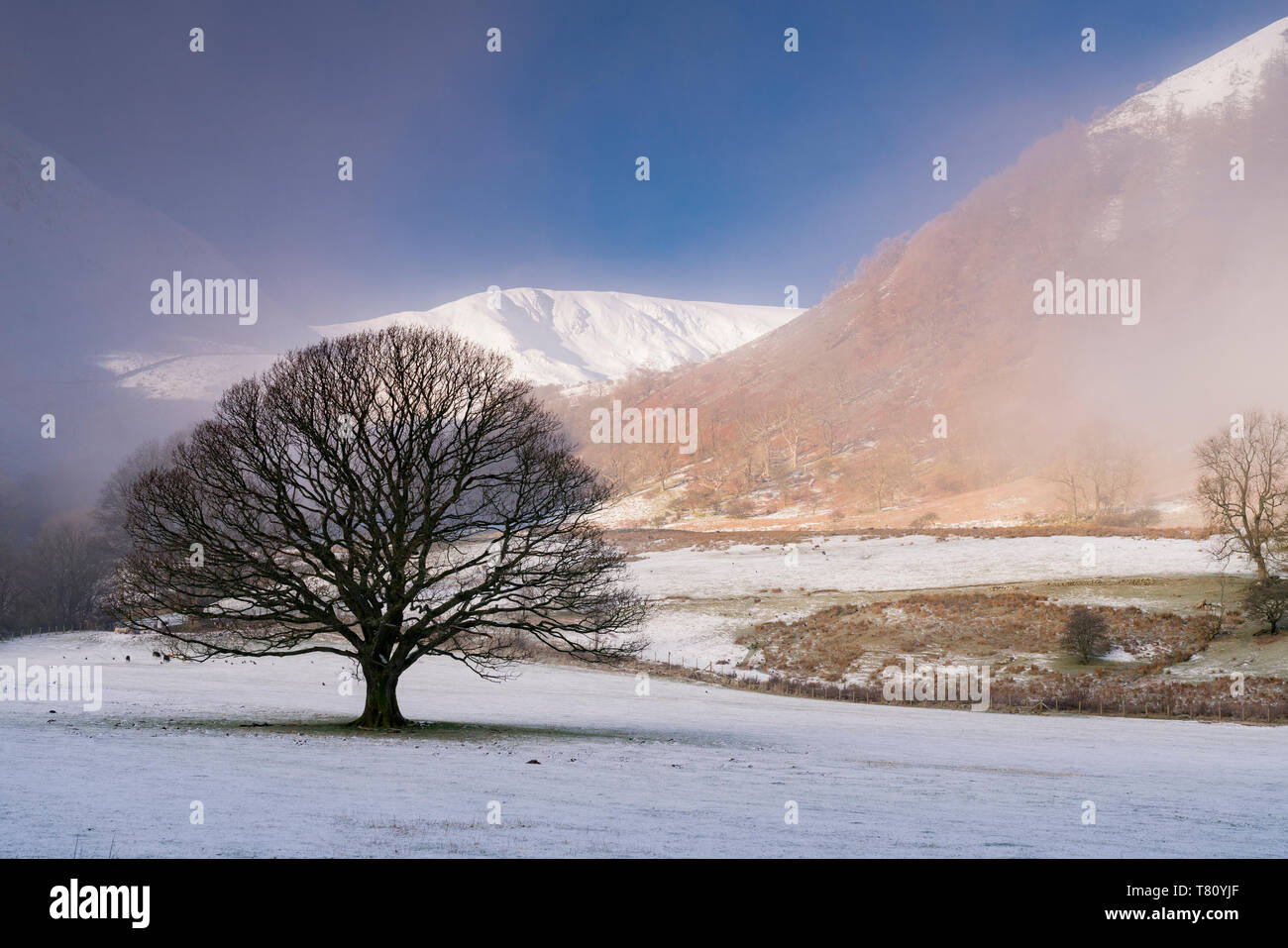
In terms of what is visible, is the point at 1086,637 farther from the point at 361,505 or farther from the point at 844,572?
the point at 361,505

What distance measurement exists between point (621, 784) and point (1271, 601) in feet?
176

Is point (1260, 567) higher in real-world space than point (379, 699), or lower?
higher

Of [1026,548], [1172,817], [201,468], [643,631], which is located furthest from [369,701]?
[1026,548]

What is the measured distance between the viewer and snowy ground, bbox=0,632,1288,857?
12.8m

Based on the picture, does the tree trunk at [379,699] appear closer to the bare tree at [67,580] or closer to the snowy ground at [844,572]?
the snowy ground at [844,572]

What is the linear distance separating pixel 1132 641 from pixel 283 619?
175 feet

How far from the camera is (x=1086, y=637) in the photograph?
175 feet
